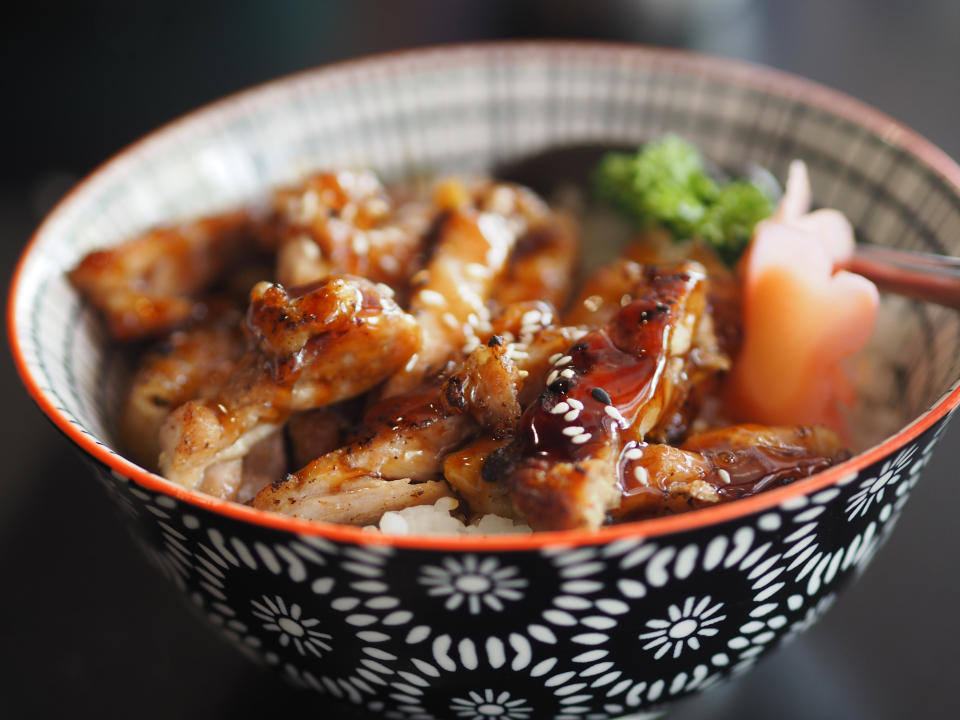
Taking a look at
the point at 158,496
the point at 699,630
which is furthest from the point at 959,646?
the point at 158,496

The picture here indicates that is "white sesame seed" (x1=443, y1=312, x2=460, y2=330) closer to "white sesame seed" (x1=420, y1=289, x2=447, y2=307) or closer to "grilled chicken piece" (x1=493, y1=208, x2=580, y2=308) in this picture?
"white sesame seed" (x1=420, y1=289, x2=447, y2=307)

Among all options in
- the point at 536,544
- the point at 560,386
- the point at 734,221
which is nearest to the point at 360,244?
the point at 560,386

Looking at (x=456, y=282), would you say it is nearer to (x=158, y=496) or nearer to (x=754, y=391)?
(x=754, y=391)

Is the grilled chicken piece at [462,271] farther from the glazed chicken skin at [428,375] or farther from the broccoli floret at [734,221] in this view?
the broccoli floret at [734,221]

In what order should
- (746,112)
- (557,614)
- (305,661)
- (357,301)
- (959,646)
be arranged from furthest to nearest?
1. (746,112)
2. (959,646)
3. (357,301)
4. (305,661)
5. (557,614)

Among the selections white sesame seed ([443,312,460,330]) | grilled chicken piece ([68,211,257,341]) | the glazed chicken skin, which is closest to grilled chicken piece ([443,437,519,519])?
the glazed chicken skin
